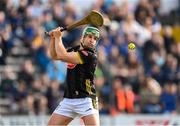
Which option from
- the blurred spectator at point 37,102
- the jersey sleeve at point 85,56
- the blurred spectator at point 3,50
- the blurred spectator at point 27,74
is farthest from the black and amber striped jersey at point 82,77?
the blurred spectator at point 3,50

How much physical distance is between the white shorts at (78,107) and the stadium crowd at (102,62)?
595 centimetres

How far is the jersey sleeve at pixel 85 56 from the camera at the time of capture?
31.8ft

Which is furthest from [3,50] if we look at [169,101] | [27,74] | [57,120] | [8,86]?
[57,120]

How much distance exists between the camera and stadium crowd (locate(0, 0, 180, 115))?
16141mm

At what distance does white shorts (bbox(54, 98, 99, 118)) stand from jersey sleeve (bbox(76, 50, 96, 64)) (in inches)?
21.2

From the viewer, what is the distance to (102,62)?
1684cm

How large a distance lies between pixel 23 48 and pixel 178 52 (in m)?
4.09

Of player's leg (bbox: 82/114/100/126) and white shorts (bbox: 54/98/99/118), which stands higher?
white shorts (bbox: 54/98/99/118)

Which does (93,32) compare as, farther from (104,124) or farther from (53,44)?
(104,124)

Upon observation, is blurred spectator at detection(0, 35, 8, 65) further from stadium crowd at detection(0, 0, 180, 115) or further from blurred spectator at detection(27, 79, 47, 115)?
blurred spectator at detection(27, 79, 47, 115)

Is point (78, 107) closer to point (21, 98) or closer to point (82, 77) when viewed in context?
point (82, 77)

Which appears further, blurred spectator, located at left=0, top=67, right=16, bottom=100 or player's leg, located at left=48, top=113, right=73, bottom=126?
blurred spectator, located at left=0, top=67, right=16, bottom=100

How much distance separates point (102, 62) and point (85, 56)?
23.4ft

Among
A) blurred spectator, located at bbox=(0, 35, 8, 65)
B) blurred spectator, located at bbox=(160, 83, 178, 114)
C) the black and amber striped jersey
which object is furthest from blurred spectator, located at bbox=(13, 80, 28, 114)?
the black and amber striped jersey
